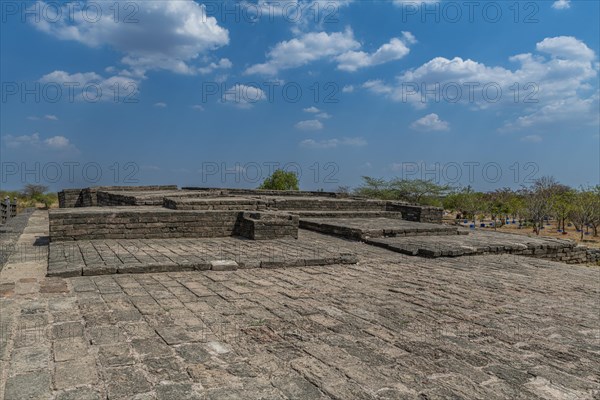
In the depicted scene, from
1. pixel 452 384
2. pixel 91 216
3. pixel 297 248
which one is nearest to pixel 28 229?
pixel 91 216

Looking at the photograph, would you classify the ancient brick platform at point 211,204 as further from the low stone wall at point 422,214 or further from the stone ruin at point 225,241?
the low stone wall at point 422,214

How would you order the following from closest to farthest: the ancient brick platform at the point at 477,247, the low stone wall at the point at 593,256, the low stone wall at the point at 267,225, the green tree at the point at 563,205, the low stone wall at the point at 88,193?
the ancient brick platform at the point at 477,247, the low stone wall at the point at 267,225, the low stone wall at the point at 593,256, the low stone wall at the point at 88,193, the green tree at the point at 563,205

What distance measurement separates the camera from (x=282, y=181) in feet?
93.0

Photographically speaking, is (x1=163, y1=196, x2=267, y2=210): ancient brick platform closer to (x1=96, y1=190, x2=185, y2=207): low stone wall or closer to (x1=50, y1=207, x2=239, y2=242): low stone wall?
(x1=96, y1=190, x2=185, y2=207): low stone wall

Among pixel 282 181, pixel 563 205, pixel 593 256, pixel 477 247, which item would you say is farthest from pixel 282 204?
pixel 563 205

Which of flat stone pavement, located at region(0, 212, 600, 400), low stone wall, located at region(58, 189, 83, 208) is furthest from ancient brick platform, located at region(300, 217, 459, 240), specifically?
low stone wall, located at region(58, 189, 83, 208)

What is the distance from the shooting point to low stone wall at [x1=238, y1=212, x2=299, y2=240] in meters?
8.78

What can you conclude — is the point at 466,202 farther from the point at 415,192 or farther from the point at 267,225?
the point at 267,225

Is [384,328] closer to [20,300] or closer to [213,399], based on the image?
[213,399]

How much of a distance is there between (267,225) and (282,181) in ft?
64.2

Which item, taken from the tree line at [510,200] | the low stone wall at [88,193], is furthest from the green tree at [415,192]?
the low stone wall at [88,193]

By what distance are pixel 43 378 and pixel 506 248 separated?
8.38m

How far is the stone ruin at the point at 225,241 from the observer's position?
6164mm

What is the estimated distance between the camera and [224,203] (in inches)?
441
